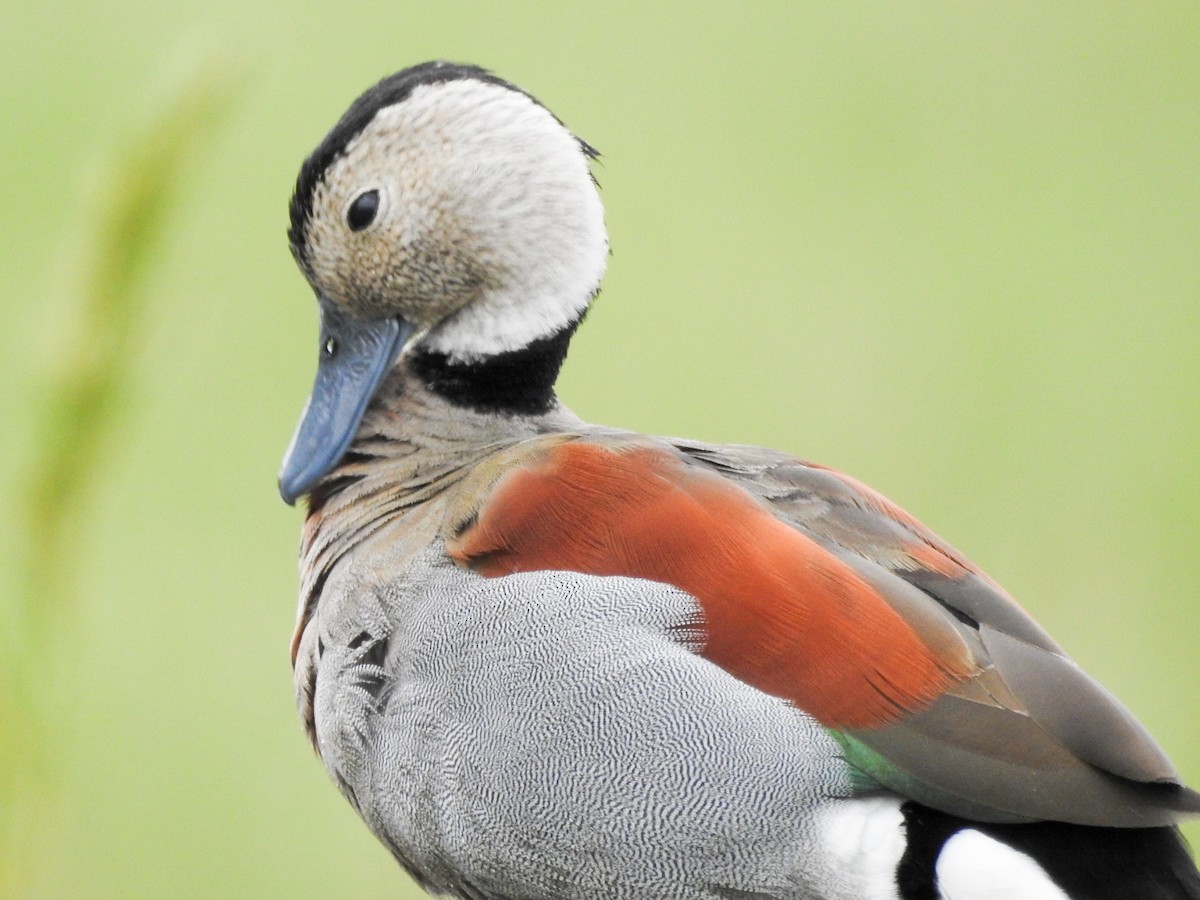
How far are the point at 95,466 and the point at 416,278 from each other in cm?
140

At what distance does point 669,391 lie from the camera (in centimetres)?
540

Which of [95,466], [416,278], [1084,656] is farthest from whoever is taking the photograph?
[1084,656]

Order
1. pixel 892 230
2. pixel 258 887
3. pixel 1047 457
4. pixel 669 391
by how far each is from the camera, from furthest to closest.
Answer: pixel 892 230
pixel 669 391
pixel 1047 457
pixel 258 887

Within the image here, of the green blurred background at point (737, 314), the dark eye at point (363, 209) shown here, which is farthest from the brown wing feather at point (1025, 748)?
the green blurred background at point (737, 314)

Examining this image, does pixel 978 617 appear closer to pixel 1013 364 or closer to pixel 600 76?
pixel 1013 364

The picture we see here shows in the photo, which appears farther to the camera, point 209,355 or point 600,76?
point 600,76

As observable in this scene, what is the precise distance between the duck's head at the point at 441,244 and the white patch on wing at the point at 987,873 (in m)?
1.03

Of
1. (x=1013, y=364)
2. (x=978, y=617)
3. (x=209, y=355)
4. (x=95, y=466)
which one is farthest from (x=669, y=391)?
(x=95, y=466)

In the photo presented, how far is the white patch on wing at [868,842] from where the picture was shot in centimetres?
177

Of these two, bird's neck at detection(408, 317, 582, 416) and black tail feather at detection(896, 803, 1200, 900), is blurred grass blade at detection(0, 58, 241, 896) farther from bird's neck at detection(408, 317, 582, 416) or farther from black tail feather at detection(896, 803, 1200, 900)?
bird's neck at detection(408, 317, 582, 416)

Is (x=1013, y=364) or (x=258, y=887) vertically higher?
(x=1013, y=364)

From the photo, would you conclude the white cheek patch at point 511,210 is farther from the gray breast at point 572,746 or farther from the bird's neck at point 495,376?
the gray breast at point 572,746

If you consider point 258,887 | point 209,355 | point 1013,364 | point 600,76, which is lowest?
point 258,887

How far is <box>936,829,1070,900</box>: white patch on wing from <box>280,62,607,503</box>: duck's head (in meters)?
1.03
